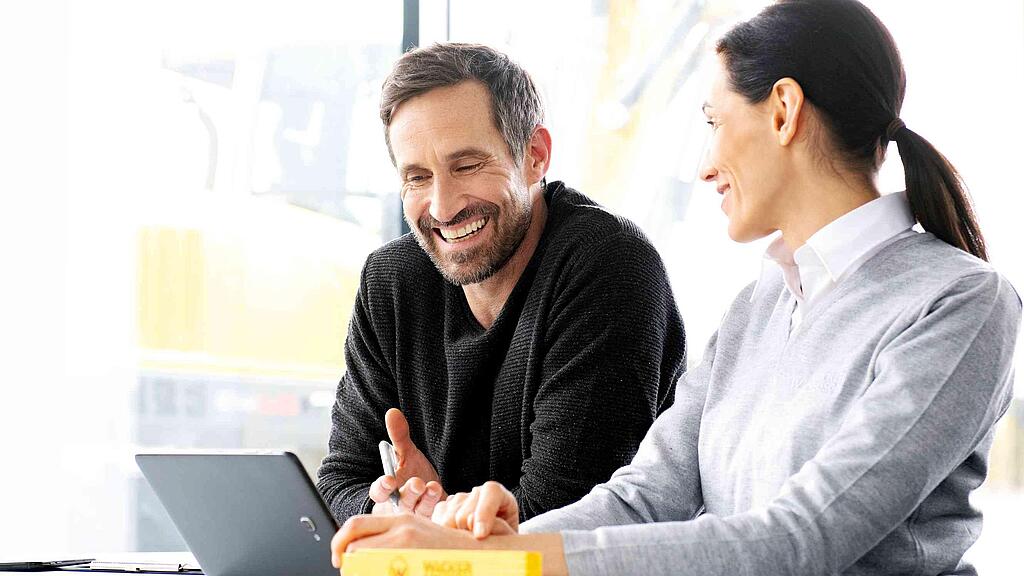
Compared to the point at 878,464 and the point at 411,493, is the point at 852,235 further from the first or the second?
the point at 411,493

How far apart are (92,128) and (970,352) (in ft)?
8.68

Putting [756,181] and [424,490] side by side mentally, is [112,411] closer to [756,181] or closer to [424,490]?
[424,490]

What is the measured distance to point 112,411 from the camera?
3.23m

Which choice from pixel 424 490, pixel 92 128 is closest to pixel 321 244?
pixel 92 128

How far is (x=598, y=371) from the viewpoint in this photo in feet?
5.91

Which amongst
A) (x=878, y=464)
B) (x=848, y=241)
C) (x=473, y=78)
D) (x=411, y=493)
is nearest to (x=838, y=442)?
(x=878, y=464)

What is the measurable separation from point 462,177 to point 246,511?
0.80 metres

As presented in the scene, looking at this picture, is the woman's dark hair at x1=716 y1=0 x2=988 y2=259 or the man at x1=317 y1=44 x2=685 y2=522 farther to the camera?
the man at x1=317 y1=44 x2=685 y2=522

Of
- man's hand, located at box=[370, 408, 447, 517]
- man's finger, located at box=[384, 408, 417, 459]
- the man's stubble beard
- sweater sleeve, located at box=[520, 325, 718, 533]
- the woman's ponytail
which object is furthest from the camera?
the man's stubble beard

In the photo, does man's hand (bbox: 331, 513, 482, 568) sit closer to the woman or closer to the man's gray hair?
the woman

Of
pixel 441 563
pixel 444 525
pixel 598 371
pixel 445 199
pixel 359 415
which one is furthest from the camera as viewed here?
pixel 359 415

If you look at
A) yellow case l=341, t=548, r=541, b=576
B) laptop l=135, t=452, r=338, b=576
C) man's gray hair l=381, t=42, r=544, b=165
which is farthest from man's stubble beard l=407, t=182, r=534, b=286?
yellow case l=341, t=548, r=541, b=576

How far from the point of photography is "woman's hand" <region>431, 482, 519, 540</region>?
1.06 meters

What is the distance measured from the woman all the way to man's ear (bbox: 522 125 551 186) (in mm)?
662
